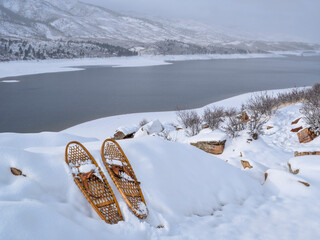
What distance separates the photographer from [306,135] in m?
9.32

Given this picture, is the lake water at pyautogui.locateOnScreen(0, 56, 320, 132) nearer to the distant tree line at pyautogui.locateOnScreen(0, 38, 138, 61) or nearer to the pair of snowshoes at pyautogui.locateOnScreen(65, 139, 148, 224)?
the pair of snowshoes at pyautogui.locateOnScreen(65, 139, 148, 224)

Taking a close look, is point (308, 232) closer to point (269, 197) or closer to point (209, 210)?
point (269, 197)

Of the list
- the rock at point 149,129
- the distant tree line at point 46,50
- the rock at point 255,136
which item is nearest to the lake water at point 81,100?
the rock at point 149,129

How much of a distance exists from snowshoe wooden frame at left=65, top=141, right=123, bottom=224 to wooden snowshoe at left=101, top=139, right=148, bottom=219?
166 millimetres

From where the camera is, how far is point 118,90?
33125 mm

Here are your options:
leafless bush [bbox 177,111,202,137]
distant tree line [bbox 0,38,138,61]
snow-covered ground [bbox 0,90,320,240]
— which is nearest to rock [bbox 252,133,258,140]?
snow-covered ground [bbox 0,90,320,240]

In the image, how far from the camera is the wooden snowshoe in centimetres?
384

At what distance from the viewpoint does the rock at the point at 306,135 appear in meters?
9.20

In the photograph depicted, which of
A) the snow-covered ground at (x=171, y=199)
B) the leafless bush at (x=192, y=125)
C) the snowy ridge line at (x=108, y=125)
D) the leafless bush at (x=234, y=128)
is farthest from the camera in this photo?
the snowy ridge line at (x=108, y=125)

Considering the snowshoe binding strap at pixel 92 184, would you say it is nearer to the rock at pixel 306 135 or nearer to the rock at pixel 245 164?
the rock at pixel 245 164

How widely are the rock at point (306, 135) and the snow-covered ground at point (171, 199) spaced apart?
10.3ft

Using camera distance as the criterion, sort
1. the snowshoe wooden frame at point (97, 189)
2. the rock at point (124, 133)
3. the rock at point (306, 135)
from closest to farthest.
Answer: the snowshoe wooden frame at point (97, 189)
the rock at point (306, 135)
the rock at point (124, 133)

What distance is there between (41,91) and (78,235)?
32.2 metres

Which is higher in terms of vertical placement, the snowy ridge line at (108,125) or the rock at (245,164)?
the rock at (245,164)
